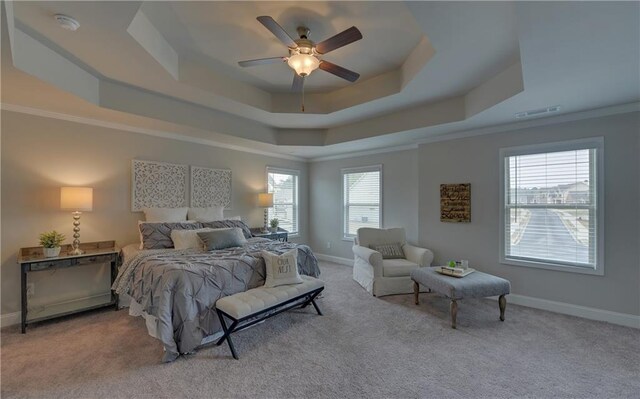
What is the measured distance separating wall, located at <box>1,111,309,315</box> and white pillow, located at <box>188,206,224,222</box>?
0.70 m

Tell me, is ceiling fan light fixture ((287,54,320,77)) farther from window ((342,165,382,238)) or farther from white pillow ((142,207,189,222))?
window ((342,165,382,238))

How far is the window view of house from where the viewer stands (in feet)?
11.0

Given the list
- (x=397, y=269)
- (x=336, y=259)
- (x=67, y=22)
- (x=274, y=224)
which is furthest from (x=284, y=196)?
(x=67, y=22)

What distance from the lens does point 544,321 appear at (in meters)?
3.22

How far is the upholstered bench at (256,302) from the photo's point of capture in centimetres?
247

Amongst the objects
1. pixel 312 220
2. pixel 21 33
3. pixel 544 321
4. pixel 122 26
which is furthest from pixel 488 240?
pixel 21 33

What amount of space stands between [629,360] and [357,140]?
4000 millimetres

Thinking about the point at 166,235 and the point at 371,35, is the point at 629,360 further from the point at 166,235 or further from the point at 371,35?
the point at 166,235

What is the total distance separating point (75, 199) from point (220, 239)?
5.50ft

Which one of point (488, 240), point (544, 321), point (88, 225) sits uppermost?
point (88, 225)

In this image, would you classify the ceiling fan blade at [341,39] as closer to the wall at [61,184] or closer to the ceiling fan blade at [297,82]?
the ceiling fan blade at [297,82]

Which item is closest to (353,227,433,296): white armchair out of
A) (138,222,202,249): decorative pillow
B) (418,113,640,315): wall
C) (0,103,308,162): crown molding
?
(418,113,640,315): wall

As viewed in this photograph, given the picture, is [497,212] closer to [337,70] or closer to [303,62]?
[337,70]

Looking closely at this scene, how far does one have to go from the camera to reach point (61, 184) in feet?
11.2
